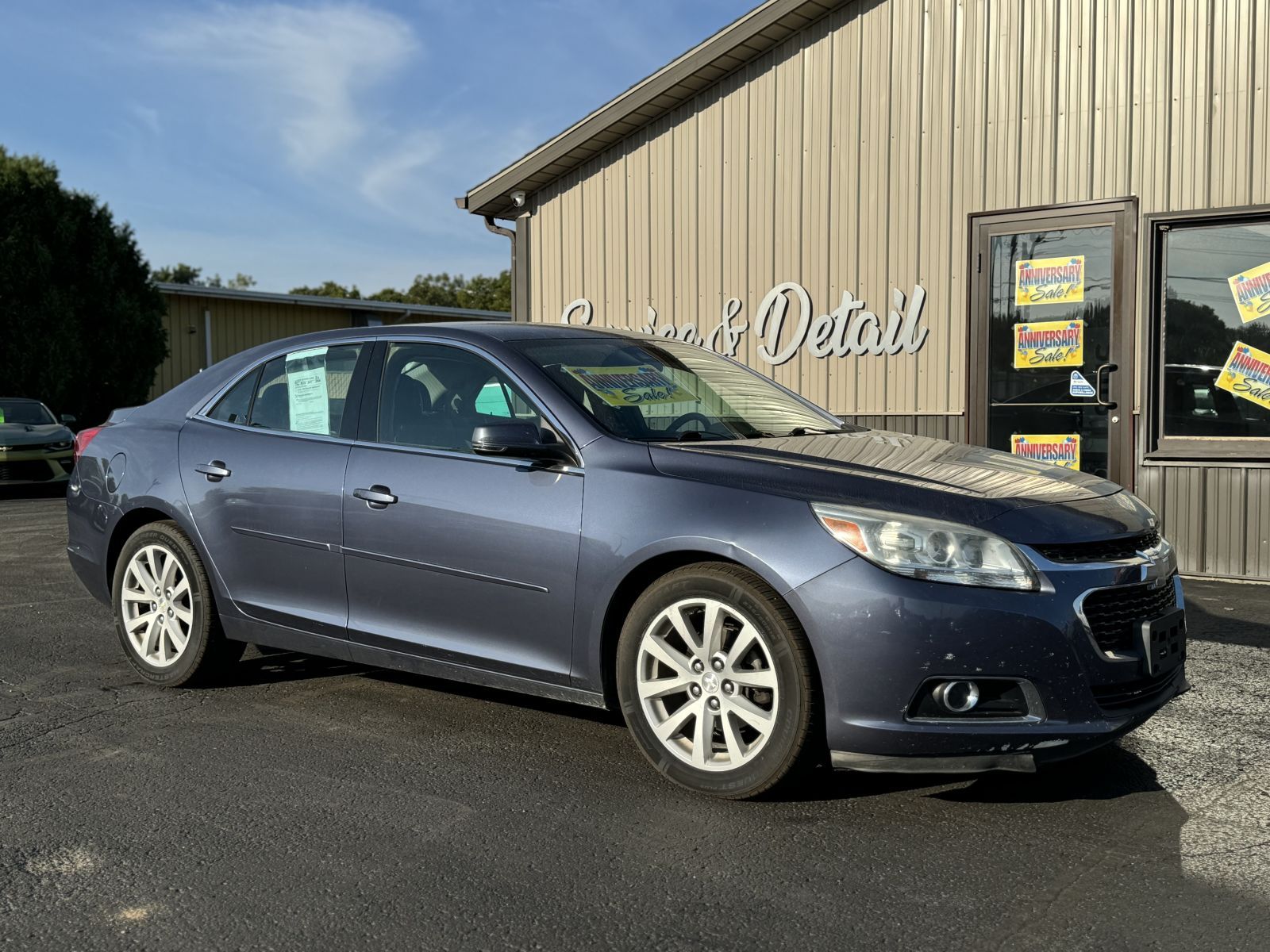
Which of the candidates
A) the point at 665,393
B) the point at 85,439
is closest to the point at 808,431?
the point at 665,393

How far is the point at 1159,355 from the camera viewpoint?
8.95 metres

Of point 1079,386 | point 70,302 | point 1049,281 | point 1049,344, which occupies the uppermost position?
point 70,302

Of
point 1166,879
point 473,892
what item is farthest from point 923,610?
point 473,892

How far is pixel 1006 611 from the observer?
3.59 metres

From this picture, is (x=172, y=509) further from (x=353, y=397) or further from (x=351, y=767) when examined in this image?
(x=351, y=767)

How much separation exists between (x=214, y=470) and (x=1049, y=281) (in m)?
6.48

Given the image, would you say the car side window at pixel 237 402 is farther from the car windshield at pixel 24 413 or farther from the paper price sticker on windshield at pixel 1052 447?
the car windshield at pixel 24 413

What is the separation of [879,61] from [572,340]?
6.21m

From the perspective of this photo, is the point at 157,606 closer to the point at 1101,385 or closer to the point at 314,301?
the point at 1101,385

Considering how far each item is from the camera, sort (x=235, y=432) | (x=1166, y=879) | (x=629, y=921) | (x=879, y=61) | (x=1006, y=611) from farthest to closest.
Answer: (x=879, y=61), (x=235, y=432), (x=1006, y=611), (x=1166, y=879), (x=629, y=921)

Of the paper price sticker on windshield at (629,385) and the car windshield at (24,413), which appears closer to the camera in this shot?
the paper price sticker on windshield at (629,385)

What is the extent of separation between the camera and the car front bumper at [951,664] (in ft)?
11.8

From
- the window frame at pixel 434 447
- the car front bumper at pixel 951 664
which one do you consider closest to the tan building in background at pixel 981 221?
the car front bumper at pixel 951 664

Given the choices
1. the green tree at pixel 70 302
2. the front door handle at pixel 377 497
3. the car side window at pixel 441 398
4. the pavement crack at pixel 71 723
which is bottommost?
the pavement crack at pixel 71 723
